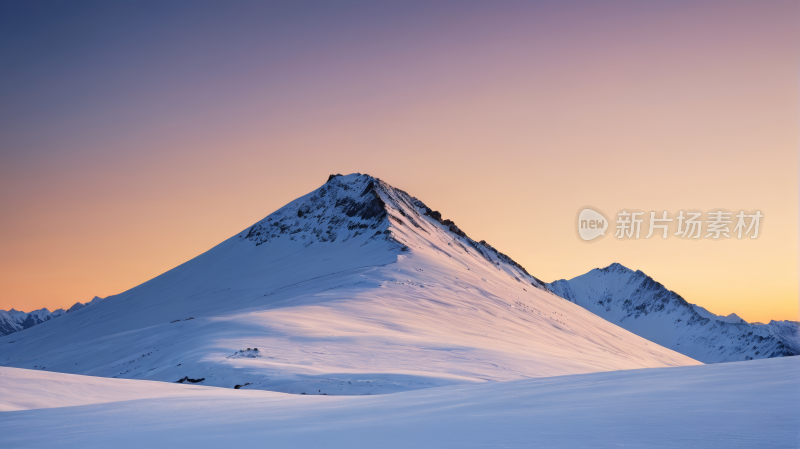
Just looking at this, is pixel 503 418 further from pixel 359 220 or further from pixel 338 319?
pixel 359 220

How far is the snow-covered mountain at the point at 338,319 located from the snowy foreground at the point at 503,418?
1324cm

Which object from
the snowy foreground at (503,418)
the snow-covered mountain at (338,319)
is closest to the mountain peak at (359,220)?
the snow-covered mountain at (338,319)

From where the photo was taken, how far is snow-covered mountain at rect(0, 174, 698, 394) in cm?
2603

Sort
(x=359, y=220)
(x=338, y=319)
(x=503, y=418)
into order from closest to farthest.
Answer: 1. (x=503, y=418)
2. (x=338, y=319)
3. (x=359, y=220)

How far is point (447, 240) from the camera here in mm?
91188

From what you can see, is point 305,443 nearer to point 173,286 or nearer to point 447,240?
point 173,286

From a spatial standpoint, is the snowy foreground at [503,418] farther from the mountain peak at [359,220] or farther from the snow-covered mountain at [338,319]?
the mountain peak at [359,220]

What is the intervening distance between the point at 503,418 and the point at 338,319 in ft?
103

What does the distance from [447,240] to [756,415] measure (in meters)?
86.3

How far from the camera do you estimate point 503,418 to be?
248 inches

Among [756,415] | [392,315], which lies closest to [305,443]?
[756,415]

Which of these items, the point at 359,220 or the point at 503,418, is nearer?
the point at 503,418

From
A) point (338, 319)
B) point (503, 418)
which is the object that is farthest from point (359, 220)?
point (503, 418)

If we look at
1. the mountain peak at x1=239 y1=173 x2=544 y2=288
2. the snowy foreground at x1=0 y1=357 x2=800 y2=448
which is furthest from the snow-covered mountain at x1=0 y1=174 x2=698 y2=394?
the snowy foreground at x1=0 y1=357 x2=800 y2=448
